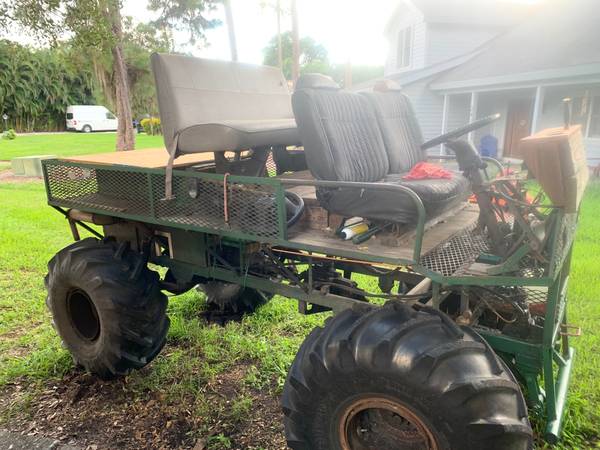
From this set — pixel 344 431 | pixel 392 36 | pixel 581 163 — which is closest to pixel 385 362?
pixel 344 431

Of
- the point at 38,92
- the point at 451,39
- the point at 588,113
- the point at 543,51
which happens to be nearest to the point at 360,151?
the point at 543,51

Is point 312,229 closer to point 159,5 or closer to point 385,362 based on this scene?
point 385,362

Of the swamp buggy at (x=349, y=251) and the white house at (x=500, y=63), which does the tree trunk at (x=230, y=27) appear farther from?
the swamp buggy at (x=349, y=251)

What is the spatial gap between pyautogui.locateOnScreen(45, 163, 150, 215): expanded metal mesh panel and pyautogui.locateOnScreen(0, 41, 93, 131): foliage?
31.5m

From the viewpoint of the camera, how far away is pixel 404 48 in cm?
2020

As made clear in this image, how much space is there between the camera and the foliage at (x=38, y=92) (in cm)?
3328

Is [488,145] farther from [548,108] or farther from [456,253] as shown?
[456,253]

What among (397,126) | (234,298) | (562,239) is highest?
(397,126)

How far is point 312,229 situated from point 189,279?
3.76ft

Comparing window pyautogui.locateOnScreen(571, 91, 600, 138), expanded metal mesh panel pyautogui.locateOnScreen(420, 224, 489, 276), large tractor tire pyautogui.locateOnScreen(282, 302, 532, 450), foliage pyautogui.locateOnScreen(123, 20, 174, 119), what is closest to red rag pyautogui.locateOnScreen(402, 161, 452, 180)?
expanded metal mesh panel pyautogui.locateOnScreen(420, 224, 489, 276)

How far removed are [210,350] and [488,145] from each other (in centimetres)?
1472

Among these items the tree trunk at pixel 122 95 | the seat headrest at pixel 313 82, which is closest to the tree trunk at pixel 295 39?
the tree trunk at pixel 122 95

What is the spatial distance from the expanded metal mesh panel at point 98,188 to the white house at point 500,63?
43.0ft

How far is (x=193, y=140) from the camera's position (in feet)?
9.97
